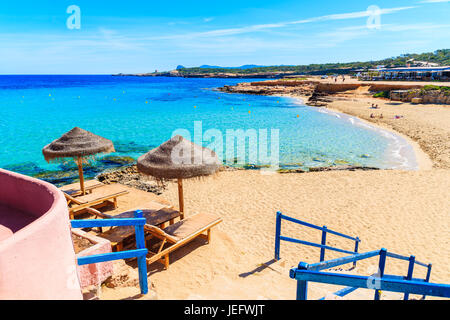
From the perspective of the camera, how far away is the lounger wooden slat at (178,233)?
5.88 metres

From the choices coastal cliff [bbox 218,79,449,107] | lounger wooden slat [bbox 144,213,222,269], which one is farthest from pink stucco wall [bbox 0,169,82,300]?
coastal cliff [bbox 218,79,449,107]

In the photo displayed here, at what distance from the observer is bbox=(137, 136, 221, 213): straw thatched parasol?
6766 millimetres

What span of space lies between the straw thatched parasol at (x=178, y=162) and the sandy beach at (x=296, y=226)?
678mm

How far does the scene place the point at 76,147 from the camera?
8.54 meters

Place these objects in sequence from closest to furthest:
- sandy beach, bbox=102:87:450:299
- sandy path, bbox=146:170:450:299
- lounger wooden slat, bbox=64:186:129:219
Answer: sandy beach, bbox=102:87:450:299 → sandy path, bbox=146:170:450:299 → lounger wooden slat, bbox=64:186:129:219

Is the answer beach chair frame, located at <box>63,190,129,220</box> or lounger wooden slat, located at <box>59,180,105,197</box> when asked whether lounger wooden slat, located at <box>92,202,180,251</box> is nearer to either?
beach chair frame, located at <box>63,190,129,220</box>

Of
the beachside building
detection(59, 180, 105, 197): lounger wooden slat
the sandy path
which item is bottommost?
the sandy path

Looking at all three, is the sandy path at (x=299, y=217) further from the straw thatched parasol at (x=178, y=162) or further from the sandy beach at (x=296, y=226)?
the straw thatched parasol at (x=178, y=162)

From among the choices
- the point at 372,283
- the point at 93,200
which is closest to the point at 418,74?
the point at 93,200

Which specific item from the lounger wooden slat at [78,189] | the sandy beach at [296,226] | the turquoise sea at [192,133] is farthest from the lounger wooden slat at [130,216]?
the turquoise sea at [192,133]

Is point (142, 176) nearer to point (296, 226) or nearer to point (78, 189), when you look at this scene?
point (78, 189)

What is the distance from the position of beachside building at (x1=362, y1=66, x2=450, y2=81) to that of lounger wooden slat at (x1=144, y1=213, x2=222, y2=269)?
57.0m

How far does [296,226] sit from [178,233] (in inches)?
153
